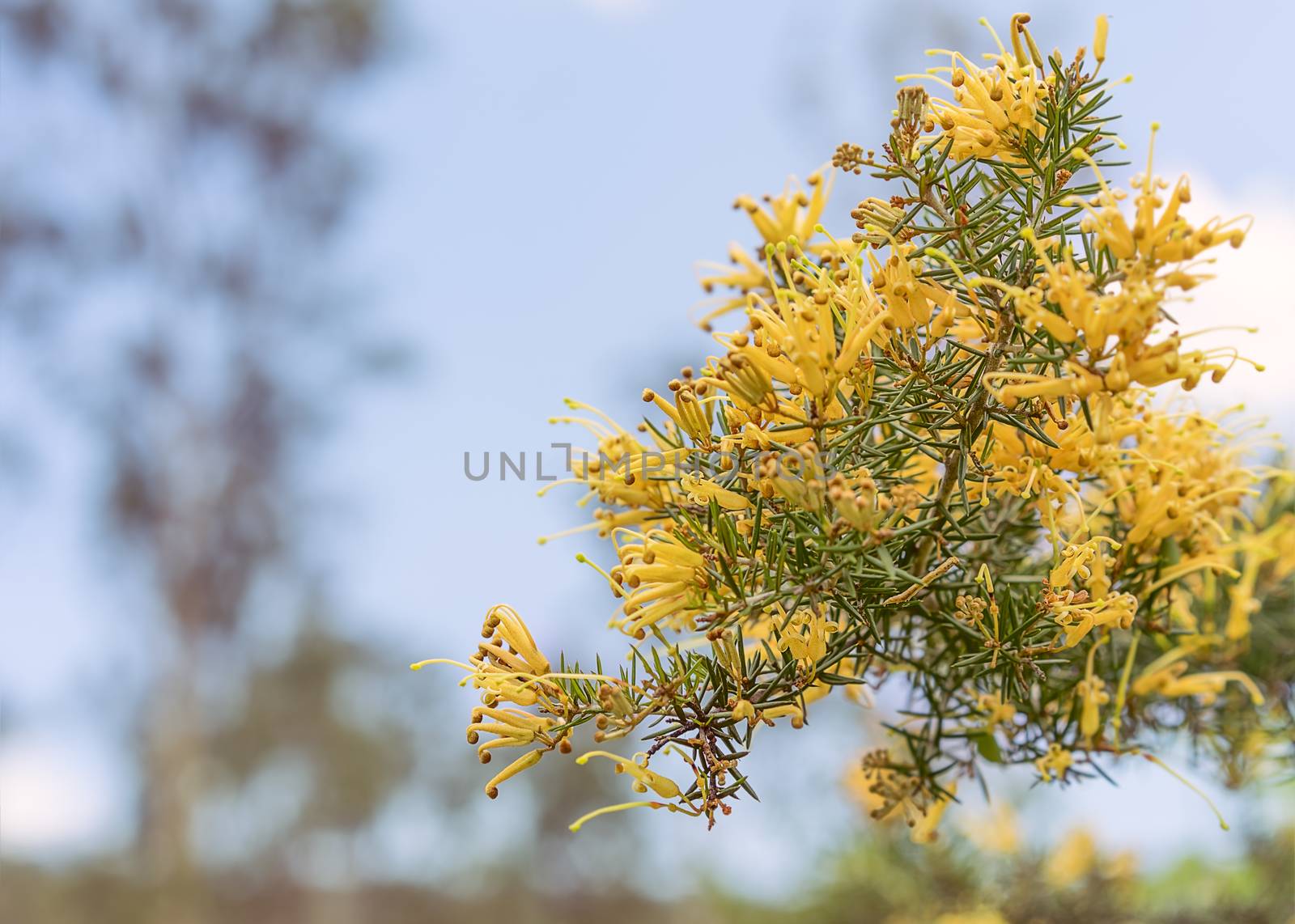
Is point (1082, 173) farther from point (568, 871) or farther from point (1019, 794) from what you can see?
point (568, 871)

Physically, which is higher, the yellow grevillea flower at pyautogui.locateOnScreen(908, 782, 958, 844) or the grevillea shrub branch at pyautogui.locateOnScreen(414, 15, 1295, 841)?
the grevillea shrub branch at pyautogui.locateOnScreen(414, 15, 1295, 841)

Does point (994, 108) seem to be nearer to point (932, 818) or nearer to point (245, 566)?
point (932, 818)

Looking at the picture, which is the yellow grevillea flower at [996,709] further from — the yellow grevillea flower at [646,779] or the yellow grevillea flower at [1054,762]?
the yellow grevillea flower at [646,779]

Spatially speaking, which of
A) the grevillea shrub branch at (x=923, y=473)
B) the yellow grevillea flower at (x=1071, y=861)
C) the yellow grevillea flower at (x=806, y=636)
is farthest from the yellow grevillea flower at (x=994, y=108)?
the yellow grevillea flower at (x=1071, y=861)

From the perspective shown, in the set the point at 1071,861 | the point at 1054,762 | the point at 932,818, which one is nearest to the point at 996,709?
the point at 1054,762

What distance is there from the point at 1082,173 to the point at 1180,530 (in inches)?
208

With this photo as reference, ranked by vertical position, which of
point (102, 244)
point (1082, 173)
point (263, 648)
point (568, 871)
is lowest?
point (568, 871)

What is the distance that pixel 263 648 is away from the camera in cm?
1049

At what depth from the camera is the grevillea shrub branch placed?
0.78 m

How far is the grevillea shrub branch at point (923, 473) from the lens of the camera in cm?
78

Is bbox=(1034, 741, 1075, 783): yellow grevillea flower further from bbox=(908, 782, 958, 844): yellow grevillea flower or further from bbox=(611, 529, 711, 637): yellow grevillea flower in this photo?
bbox=(611, 529, 711, 637): yellow grevillea flower

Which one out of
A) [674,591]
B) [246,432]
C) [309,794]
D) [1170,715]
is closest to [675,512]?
[674,591]

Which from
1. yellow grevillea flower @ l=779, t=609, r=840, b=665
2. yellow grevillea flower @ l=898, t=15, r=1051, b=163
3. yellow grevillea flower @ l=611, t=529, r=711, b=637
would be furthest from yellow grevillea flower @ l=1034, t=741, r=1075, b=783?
yellow grevillea flower @ l=898, t=15, r=1051, b=163

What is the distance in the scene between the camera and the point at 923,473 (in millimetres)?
951
